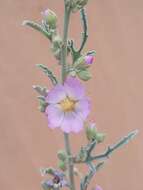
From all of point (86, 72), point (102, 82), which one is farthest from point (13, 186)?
point (86, 72)

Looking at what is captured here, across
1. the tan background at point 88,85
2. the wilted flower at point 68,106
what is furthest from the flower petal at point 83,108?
the tan background at point 88,85

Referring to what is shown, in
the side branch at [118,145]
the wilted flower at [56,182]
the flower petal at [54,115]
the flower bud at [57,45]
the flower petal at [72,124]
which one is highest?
the flower bud at [57,45]

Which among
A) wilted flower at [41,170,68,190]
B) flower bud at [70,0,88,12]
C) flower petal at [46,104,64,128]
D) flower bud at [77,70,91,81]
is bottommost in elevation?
wilted flower at [41,170,68,190]

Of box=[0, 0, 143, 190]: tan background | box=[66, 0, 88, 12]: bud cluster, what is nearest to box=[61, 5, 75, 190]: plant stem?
box=[66, 0, 88, 12]: bud cluster

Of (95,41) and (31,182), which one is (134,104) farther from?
(31,182)

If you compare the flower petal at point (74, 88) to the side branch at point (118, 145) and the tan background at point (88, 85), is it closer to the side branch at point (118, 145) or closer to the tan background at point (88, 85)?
the side branch at point (118, 145)

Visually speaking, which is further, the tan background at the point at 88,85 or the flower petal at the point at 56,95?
the tan background at the point at 88,85

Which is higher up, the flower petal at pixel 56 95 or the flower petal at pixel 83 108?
the flower petal at pixel 56 95

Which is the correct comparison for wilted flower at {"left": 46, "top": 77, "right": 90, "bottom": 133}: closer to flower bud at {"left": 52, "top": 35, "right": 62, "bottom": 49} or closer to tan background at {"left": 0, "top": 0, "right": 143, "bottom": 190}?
flower bud at {"left": 52, "top": 35, "right": 62, "bottom": 49}
